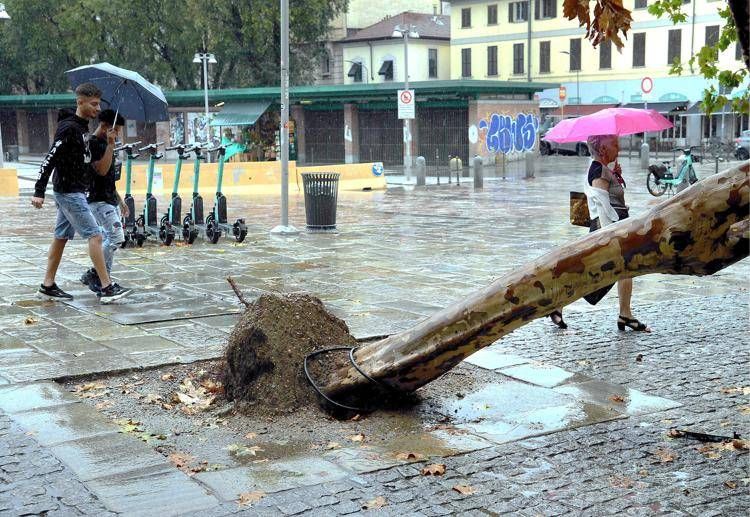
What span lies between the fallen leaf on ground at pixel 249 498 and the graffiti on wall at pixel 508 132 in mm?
34071

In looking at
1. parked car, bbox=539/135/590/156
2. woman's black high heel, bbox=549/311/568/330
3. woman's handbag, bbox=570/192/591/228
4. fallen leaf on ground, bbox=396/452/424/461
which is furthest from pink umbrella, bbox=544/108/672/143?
parked car, bbox=539/135/590/156

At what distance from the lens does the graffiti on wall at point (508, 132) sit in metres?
38.3

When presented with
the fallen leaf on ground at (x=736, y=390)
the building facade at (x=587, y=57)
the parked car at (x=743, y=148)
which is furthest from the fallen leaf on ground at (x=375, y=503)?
the building facade at (x=587, y=57)

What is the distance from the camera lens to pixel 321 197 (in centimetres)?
1495

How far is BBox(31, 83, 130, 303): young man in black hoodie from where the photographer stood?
8.21m

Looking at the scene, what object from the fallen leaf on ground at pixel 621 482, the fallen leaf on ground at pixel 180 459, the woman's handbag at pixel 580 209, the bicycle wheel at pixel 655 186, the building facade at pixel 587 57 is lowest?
the fallen leaf on ground at pixel 621 482

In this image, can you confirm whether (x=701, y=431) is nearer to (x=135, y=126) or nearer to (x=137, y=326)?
(x=137, y=326)

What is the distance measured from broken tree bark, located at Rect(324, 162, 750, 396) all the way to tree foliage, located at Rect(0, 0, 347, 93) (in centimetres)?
3569

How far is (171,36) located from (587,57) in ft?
84.8

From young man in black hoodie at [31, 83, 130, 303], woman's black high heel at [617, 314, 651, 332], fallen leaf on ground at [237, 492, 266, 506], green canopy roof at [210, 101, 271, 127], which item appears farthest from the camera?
green canopy roof at [210, 101, 271, 127]

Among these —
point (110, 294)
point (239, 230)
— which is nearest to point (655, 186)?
point (239, 230)

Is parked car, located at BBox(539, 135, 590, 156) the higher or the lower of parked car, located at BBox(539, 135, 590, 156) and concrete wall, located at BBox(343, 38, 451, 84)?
the lower

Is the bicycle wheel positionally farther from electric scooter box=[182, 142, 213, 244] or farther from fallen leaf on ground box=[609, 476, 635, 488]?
fallen leaf on ground box=[609, 476, 635, 488]

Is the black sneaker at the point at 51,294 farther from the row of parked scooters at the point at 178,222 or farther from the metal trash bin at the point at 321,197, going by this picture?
the metal trash bin at the point at 321,197
